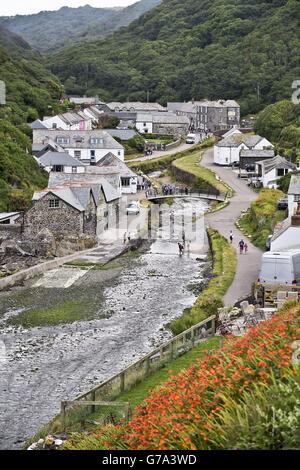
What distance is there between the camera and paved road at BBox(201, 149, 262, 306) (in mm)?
35875

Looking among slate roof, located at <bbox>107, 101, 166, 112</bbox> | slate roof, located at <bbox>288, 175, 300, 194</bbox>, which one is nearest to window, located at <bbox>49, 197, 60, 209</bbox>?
slate roof, located at <bbox>288, 175, 300, 194</bbox>

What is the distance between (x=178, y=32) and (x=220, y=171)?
114954 millimetres

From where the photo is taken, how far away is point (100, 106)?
132 metres

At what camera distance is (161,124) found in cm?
11581

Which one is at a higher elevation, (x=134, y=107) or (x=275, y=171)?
(x=134, y=107)

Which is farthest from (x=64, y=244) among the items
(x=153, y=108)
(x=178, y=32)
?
(x=178, y=32)

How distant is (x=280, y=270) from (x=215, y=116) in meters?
91.5

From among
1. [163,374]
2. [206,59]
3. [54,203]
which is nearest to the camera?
[163,374]

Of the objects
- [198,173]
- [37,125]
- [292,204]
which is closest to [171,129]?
[37,125]

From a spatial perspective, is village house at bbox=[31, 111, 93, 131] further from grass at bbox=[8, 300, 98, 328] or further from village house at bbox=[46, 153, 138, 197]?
grass at bbox=[8, 300, 98, 328]

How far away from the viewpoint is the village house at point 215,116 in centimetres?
12250

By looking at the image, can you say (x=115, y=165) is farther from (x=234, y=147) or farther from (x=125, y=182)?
(x=234, y=147)

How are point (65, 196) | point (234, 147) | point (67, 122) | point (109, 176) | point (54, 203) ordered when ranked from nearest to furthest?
point (54, 203)
point (65, 196)
point (109, 176)
point (234, 147)
point (67, 122)

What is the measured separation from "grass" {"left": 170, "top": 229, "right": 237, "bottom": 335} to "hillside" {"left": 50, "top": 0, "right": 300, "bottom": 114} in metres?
82.6
